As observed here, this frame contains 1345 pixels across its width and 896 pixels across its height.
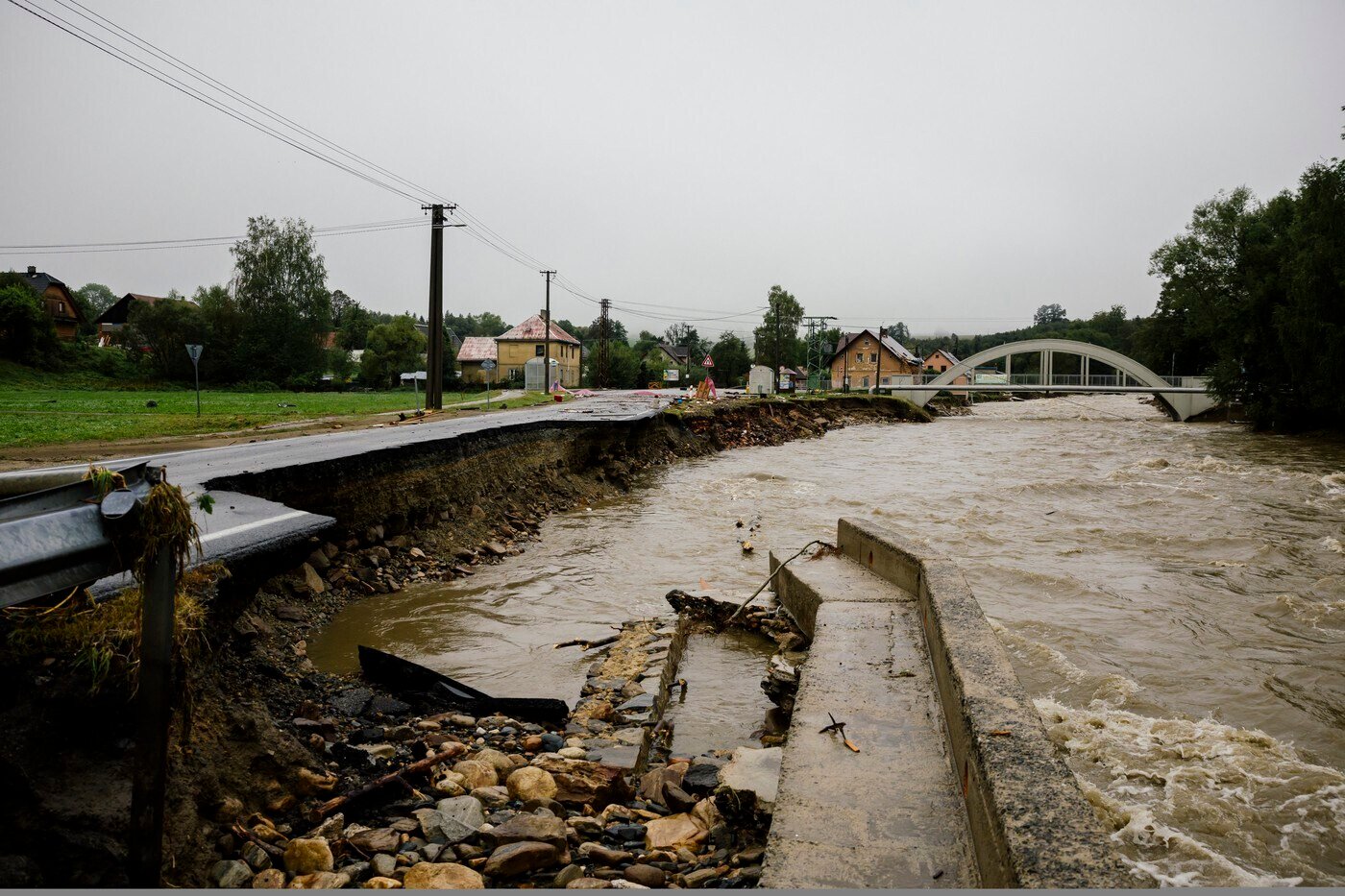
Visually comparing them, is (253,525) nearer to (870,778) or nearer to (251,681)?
(251,681)

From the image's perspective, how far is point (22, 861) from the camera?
8.85ft

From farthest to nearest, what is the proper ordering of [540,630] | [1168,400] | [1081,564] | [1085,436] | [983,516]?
1. [1168,400]
2. [1085,436]
3. [983,516]
4. [1081,564]
5. [540,630]

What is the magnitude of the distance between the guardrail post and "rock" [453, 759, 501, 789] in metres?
1.48

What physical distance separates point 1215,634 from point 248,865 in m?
9.29

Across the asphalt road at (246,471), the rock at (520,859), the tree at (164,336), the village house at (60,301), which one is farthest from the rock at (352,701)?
the village house at (60,301)

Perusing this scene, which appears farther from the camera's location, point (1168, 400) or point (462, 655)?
point (1168, 400)

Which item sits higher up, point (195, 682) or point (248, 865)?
point (195, 682)

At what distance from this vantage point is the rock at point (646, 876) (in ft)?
11.2

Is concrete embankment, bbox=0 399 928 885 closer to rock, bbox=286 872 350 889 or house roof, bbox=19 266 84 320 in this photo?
rock, bbox=286 872 350 889

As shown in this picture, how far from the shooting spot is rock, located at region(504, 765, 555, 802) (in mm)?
4094

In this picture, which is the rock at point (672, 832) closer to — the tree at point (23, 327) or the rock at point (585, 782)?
the rock at point (585, 782)

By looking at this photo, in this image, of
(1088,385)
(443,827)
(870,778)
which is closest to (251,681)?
(443,827)

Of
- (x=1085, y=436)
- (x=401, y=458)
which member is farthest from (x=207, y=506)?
(x=1085, y=436)

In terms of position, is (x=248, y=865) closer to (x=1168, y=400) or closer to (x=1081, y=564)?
(x=1081, y=564)
